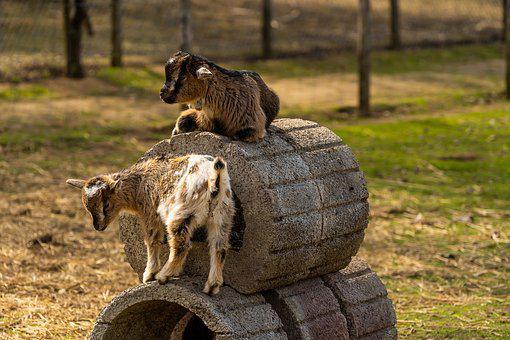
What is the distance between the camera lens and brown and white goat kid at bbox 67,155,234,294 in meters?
5.43

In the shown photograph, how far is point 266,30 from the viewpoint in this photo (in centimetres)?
1897

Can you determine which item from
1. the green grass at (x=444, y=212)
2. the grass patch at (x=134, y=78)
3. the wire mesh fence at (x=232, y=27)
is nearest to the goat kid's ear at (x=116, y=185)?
the green grass at (x=444, y=212)

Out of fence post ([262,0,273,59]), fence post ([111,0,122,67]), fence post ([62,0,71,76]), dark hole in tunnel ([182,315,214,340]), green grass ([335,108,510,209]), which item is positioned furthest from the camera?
fence post ([262,0,273,59])

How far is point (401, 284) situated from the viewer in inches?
330

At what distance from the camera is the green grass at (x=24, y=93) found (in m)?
15.6

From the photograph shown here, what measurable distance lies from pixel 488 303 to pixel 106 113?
26.6ft

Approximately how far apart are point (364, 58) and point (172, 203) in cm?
983

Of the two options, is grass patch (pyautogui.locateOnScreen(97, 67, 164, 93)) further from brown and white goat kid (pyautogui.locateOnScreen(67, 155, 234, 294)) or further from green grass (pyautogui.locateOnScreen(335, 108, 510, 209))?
brown and white goat kid (pyautogui.locateOnScreen(67, 155, 234, 294))

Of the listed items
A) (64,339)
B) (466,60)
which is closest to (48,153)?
(64,339)

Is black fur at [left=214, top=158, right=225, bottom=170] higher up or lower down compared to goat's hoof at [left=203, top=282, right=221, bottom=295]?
higher up

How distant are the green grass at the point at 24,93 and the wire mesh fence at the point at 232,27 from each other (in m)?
0.97

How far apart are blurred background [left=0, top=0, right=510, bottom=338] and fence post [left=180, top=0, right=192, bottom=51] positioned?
16 millimetres

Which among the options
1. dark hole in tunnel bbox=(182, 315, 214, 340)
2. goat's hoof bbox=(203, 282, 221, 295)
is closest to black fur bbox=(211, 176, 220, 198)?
goat's hoof bbox=(203, 282, 221, 295)

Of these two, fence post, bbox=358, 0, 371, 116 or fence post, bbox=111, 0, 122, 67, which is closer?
fence post, bbox=358, 0, 371, 116
